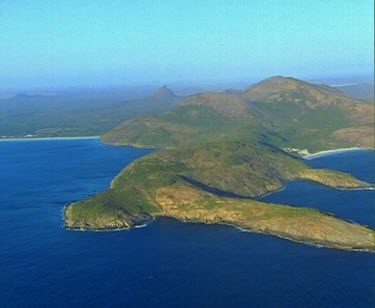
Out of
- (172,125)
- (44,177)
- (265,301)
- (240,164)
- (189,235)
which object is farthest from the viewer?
(172,125)

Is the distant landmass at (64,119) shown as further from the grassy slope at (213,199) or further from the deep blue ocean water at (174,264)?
Result: the deep blue ocean water at (174,264)

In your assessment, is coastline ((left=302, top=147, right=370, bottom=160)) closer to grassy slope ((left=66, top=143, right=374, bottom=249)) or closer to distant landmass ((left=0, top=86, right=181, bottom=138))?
grassy slope ((left=66, top=143, right=374, bottom=249))

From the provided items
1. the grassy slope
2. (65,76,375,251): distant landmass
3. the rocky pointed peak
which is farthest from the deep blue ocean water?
the rocky pointed peak

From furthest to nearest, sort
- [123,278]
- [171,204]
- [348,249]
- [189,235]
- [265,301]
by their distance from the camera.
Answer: [171,204], [189,235], [348,249], [123,278], [265,301]

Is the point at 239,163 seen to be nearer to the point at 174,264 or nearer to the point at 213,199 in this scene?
the point at 213,199

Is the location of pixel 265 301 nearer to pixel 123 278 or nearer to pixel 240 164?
pixel 123 278

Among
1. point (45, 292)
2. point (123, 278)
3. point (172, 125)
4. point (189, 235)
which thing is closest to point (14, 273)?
point (45, 292)
